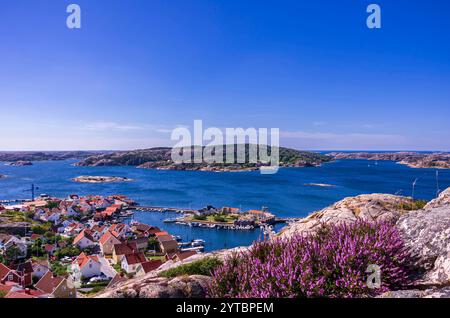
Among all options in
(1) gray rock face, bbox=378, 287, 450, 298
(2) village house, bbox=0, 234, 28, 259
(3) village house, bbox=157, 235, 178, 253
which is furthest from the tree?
(1) gray rock face, bbox=378, 287, 450, 298

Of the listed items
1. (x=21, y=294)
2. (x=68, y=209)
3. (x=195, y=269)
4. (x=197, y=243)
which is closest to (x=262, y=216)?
(x=197, y=243)

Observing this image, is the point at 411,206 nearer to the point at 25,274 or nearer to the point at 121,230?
the point at 25,274

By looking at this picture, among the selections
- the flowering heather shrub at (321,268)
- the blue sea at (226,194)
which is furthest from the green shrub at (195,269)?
the blue sea at (226,194)

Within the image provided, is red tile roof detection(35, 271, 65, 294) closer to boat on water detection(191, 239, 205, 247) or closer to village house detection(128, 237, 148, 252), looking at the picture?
village house detection(128, 237, 148, 252)
